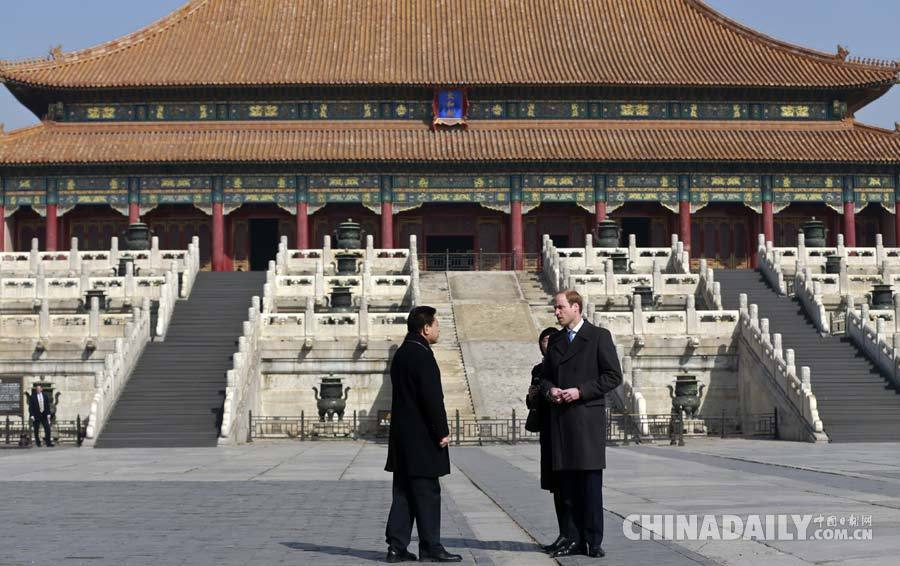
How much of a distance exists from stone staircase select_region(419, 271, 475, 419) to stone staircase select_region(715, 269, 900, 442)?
295 inches

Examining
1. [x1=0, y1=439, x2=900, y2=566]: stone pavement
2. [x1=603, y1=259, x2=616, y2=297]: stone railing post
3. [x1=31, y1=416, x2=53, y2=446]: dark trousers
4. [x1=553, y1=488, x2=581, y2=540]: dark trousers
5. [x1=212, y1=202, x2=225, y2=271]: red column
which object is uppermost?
[x1=212, y1=202, x2=225, y2=271]: red column

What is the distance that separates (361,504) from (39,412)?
15.4m

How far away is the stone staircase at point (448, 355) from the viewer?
98.6ft

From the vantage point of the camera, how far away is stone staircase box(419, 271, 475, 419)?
30.0 metres

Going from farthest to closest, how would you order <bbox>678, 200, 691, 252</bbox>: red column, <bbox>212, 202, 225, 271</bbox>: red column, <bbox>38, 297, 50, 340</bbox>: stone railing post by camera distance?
<bbox>678, 200, 691, 252</bbox>: red column → <bbox>212, 202, 225, 271</bbox>: red column → <bbox>38, 297, 50, 340</bbox>: stone railing post

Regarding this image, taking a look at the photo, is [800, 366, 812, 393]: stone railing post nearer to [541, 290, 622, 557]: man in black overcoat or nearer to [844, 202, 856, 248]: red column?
[541, 290, 622, 557]: man in black overcoat

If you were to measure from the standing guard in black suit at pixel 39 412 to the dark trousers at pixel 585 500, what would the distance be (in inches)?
765

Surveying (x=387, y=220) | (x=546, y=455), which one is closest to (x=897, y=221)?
(x=387, y=220)

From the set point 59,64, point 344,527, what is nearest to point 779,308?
point 344,527

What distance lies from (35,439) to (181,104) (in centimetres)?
3253

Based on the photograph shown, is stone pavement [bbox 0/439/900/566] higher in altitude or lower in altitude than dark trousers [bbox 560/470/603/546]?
lower

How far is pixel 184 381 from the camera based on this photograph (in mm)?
30500

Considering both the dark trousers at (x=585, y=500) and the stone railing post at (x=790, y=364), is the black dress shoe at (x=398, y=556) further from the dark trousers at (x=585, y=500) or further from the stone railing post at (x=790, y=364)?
the stone railing post at (x=790, y=364)

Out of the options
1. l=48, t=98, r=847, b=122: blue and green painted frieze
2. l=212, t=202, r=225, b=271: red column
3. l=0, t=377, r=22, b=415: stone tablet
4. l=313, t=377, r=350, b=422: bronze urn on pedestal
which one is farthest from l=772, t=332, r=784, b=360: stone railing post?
l=212, t=202, r=225, b=271: red column
